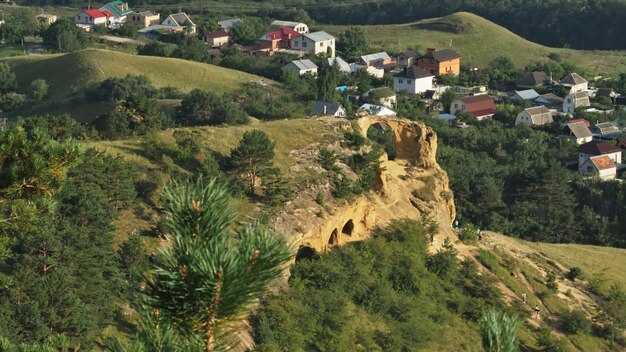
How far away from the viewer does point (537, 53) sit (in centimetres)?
9162

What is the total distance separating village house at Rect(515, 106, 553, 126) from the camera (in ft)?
224

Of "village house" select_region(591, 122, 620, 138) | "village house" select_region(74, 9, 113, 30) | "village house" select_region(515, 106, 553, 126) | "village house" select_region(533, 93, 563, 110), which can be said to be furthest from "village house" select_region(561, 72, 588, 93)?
"village house" select_region(74, 9, 113, 30)

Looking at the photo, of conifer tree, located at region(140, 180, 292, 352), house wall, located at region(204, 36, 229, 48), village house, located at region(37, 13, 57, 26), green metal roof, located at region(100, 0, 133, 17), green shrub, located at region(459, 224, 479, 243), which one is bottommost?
house wall, located at region(204, 36, 229, 48)

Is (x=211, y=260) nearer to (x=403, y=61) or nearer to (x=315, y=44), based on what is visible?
(x=403, y=61)

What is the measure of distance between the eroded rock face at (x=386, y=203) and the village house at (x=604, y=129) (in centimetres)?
2970

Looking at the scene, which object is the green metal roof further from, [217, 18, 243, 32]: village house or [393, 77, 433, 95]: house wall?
[393, 77, 433, 95]: house wall

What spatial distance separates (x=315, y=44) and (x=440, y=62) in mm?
10745

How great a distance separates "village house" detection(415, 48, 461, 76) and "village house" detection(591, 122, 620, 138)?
636 inches

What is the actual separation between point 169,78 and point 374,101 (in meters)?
14.0

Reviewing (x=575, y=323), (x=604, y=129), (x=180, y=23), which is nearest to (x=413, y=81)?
(x=604, y=129)

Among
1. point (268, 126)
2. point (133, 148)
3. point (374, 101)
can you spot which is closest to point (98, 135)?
point (133, 148)

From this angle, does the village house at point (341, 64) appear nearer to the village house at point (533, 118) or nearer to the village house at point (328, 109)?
the village house at point (328, 109)

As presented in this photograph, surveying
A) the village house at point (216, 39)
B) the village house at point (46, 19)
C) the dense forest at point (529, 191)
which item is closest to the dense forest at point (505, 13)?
the village house at point (216, 39)

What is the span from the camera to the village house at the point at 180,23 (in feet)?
290
